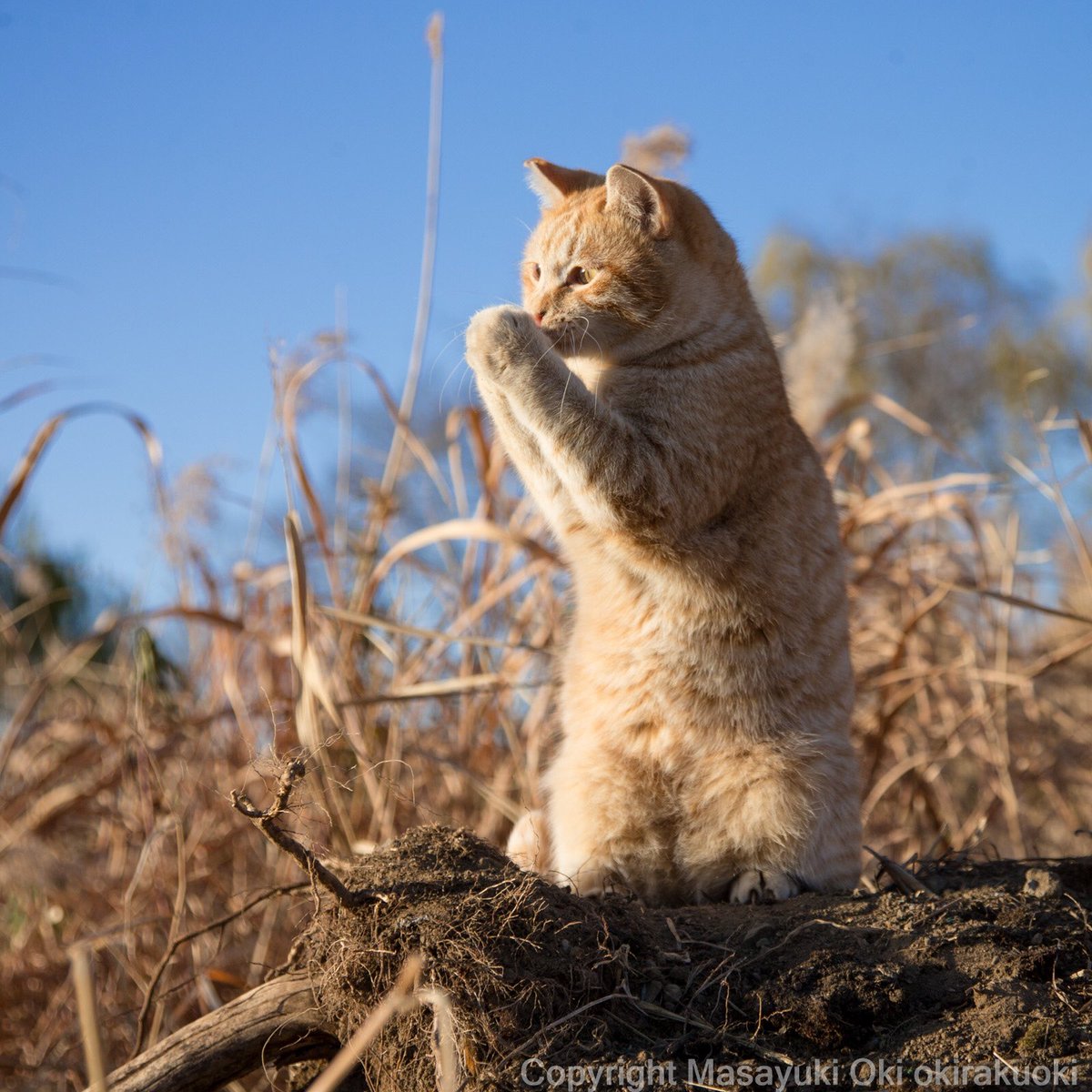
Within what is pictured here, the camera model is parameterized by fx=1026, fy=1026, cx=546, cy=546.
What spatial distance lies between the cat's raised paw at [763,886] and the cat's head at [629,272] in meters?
1.19

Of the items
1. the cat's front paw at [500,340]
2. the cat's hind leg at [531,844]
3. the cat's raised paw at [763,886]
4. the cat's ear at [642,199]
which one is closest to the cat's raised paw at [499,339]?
the cat's front paw at [500,340]

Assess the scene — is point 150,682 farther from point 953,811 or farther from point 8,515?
point 953,811

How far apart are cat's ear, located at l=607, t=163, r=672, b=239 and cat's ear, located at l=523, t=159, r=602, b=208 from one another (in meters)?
0.33

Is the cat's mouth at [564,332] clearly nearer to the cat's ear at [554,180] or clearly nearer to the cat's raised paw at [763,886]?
the cat's ear at [554,180]

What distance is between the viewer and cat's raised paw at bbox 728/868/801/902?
2.04 metres

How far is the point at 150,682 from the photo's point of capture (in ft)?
9.70

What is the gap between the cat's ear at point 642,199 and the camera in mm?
2365

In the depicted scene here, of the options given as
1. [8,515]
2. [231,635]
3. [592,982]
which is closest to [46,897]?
[231,635]

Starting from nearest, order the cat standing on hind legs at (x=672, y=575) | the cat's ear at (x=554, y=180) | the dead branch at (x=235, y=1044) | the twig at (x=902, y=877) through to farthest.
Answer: the dead branch at (x=235, y=1044) → the twig at (x=902, y=877) → the cat standing on hind legs at (x=672, y=575) → the cat's ear at (x=554, y=180)

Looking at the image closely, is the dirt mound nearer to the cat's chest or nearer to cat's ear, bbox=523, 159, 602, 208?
the cat's chest

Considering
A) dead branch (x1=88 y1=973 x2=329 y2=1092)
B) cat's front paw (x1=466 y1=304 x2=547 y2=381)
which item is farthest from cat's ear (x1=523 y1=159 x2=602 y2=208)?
dead branch (x1=88 y1=973 x2=329 y2=1092)

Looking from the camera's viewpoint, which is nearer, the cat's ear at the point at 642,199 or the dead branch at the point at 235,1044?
the dead branch at the point at 235,1044

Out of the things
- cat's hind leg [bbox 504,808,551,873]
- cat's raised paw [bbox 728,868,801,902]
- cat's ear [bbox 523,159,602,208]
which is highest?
cat's ear [bbox 523,159,602,208]

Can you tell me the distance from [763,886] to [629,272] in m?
1.37
